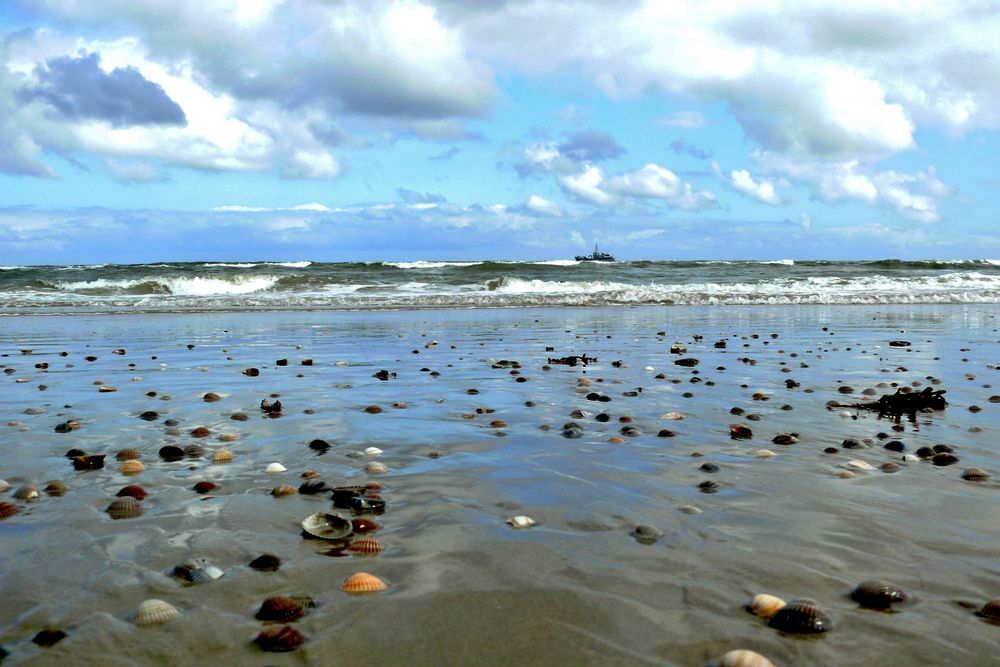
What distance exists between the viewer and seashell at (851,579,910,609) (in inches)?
107

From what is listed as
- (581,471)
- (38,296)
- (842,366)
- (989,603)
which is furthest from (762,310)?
(38,296)

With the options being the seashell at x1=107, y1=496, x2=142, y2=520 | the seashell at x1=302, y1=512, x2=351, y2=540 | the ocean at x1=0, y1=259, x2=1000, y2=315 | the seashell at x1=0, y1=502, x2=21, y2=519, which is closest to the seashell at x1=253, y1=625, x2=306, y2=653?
the seashell at x1=302, y1=512, x2=351, y2=540

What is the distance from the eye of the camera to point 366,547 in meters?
3.30

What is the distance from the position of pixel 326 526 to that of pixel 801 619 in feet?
6.51

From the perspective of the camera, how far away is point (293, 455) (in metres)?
5.12

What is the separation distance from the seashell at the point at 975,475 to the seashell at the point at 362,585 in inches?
131

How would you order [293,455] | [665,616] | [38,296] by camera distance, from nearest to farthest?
[665,616] < [293,455] < [38,296]

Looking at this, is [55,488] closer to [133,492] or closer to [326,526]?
[133,492]

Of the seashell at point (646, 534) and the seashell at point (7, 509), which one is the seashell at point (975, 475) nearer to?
the seashell at point (646, 534)

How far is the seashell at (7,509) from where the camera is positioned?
375 cm

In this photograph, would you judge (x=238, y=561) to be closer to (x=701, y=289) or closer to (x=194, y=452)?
(x=194, y=452)

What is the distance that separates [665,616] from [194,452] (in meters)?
3.58

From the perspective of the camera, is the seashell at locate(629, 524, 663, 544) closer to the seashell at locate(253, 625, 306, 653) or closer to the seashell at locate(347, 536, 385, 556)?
the seashell at locate(347, 536, 385, 556)

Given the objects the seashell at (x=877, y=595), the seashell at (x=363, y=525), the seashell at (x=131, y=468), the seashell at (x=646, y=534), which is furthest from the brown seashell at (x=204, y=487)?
the seashell at (x=877, y=595)
